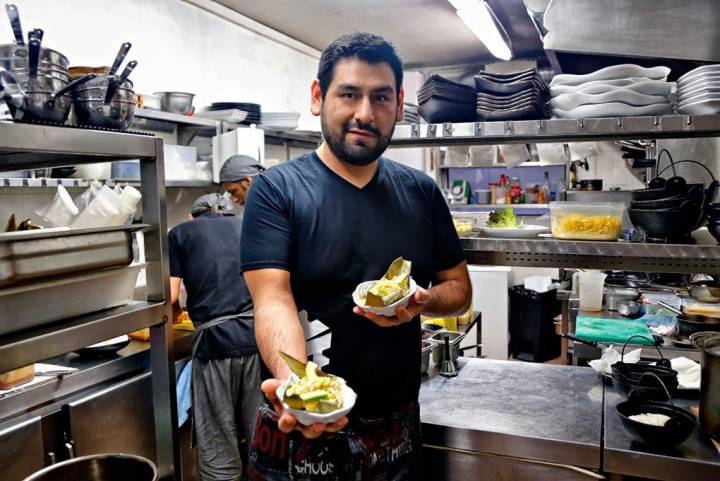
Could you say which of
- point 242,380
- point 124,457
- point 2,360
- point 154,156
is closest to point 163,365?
point 124,457

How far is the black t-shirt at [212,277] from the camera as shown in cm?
287

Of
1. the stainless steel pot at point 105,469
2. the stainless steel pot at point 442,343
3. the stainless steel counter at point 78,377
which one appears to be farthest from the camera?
the stainless steel pot at point 442,343

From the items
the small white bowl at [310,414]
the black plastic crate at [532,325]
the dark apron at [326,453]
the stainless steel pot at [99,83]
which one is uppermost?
the stainless steel pot at [99,83]

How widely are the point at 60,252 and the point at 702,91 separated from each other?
76.7 inches

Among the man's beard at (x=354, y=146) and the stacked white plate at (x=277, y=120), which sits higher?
the stacked white plate at (x=277, y=120)

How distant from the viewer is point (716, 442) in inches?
69.3

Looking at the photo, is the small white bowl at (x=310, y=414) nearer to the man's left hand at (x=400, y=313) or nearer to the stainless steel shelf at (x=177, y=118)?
the man's left hand at (x=400, y=313)

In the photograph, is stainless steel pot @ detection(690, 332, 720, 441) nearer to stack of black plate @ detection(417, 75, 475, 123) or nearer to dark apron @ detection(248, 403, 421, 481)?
dark apron @ detection(248, 403, 421, 481)

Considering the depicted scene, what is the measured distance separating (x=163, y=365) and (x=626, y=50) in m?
2.17

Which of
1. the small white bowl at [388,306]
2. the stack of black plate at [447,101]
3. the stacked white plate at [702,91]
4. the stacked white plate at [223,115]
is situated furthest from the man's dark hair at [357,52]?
the stacked white plate at [223,115]

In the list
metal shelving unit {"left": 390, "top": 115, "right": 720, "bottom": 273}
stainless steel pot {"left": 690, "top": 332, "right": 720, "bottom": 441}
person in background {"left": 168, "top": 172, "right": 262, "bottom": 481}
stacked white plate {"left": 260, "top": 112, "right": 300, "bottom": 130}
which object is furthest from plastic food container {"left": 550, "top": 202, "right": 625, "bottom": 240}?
stacked white plate {"left": 260, "top": 112, "right": 300, "bottom": 130}

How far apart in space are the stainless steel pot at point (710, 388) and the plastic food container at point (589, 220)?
48cm

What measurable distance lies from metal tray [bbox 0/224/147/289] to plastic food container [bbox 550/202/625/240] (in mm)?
1440

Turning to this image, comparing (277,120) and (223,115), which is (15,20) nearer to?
(223,115)
